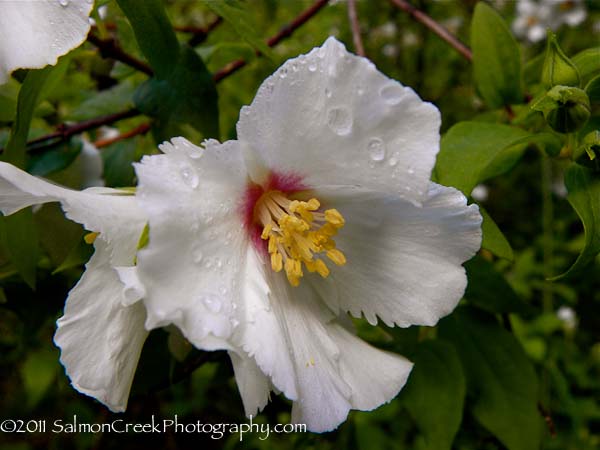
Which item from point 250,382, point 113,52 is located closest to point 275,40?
point 113,52

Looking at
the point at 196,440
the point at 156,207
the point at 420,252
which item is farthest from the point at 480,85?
the point at 196,440

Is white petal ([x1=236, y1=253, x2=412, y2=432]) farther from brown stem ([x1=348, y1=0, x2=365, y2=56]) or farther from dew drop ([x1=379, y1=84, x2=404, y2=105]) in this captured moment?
brown stem ([x1=348, y1=0, x2=365, y2=56])

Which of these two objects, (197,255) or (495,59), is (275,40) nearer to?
(495,59)

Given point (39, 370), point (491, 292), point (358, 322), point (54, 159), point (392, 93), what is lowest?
point (39, 370)

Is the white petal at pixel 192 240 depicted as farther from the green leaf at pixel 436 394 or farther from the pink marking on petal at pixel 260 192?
the green leaf at pixel 436 394

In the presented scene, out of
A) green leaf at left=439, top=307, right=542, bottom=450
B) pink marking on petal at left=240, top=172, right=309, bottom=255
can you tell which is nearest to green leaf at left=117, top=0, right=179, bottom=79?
pink marking on petal at left=240, top=172, right=309, bottom=255

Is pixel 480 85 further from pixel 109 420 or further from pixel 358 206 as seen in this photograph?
pixel 109 420

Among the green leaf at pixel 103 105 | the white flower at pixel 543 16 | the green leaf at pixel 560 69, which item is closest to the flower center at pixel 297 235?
the green leaf at pixel 560 69
